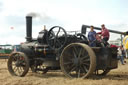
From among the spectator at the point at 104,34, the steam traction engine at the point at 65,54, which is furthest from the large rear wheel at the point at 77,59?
the spectator at the point at 104,34

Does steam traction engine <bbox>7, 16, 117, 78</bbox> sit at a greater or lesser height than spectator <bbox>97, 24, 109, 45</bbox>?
lesser

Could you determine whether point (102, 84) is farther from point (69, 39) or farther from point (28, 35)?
point (28, 35)

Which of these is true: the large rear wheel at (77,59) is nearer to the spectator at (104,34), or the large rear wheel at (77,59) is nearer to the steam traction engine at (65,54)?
the steam traction engine at (65,54)

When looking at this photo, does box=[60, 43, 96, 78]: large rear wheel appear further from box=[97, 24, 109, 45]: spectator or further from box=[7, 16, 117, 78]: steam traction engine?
box=[97, 24, 109, 45]: spectator

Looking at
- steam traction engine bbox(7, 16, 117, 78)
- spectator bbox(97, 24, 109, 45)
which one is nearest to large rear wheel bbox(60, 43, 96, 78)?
steam traction engine bbox(7, 16, 117, 78)

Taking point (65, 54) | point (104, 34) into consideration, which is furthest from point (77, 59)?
point (104, 34)

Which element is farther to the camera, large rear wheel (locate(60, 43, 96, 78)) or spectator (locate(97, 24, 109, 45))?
spectator (locate(97, 24, 109, 45))

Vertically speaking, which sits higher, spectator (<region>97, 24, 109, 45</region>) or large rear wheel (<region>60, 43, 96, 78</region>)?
spectator (<region>97, 24, 109, 45</region>)

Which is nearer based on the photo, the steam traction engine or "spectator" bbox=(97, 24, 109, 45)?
the steam traction engine

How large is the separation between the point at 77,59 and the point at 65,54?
17.8 inches

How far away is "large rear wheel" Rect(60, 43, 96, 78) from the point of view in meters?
5.72

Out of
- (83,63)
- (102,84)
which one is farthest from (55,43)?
(102,84)

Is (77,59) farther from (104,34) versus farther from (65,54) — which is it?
(104,34)

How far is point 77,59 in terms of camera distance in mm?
5875
